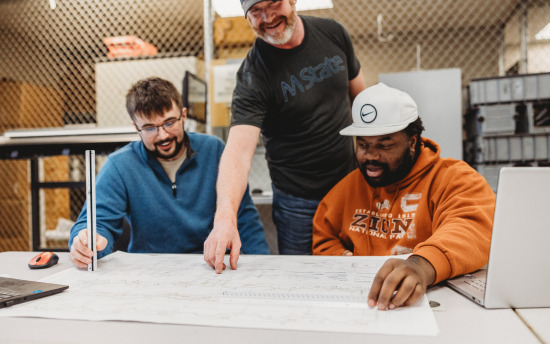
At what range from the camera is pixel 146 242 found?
4.58ft

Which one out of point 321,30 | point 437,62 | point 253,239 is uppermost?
point 437,62

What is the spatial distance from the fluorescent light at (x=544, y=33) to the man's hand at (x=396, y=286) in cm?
455

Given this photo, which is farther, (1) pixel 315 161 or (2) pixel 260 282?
(1) pixel 315 161

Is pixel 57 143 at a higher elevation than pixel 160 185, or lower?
higher

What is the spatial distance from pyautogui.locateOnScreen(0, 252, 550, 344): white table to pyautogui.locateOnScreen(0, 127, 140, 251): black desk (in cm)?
202

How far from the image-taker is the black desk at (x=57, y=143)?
252cm

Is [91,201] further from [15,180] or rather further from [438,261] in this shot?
[15,180]

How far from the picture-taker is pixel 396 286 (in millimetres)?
631

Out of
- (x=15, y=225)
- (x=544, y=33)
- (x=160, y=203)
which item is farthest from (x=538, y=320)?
(x=544, y=33)

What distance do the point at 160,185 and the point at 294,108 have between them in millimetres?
528

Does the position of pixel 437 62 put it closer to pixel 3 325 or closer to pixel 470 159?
pixel 470 159

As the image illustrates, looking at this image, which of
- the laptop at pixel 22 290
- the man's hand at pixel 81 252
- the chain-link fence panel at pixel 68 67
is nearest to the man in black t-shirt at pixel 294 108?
the man's hand at pixel 81 252

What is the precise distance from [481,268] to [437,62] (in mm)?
5327

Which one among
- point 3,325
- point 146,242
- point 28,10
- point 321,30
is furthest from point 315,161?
point 28,10
